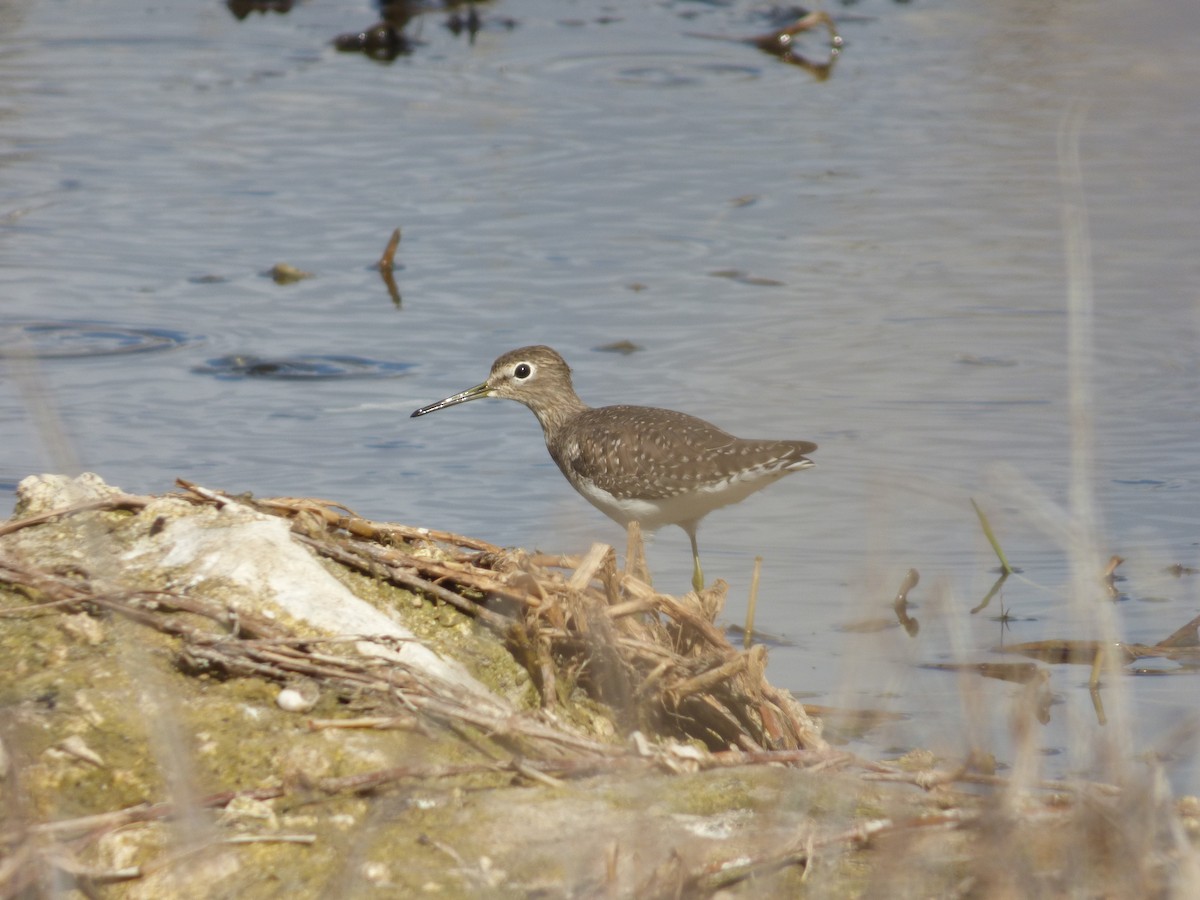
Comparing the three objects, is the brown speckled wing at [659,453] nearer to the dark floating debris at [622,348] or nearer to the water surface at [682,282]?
the water surface at [682,282]

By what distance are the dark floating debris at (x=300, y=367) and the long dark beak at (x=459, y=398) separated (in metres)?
0.63

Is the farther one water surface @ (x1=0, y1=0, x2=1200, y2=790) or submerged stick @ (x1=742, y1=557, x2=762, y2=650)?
water surface @ (x1=0, y1=0, x2=1200, y2=790)

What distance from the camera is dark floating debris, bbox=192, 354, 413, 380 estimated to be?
7.89 m

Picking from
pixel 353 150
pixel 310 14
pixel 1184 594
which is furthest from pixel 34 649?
pixel 310 14

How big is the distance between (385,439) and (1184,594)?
3440 mm

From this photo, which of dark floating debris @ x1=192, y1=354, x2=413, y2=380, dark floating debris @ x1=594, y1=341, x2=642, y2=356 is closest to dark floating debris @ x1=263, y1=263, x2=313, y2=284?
dark floating debris @ x1=192, y1=354, x2=413, y2=380

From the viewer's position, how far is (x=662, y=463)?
6.42m

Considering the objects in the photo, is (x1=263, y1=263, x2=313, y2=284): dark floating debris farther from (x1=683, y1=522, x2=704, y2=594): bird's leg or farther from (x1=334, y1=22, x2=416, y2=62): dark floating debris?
(x1=334, y1=22, x2=416, y2=62): dark floating debris

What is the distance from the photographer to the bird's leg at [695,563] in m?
5.93

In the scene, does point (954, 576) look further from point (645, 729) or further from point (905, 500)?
point (645, 729)

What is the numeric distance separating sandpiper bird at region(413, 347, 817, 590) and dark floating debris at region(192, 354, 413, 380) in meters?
0.93

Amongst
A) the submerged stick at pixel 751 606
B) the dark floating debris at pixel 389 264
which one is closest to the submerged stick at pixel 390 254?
the dark floating debris at pixel 389 264

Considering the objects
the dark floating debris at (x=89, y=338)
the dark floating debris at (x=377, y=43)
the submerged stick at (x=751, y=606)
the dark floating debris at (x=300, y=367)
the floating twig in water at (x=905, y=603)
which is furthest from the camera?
the dark floating debris at (x=377, y=43)

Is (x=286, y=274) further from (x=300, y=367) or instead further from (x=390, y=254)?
(x=300, y=367)
